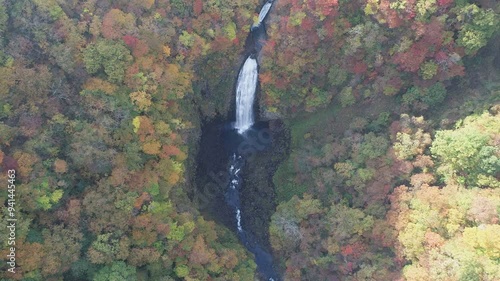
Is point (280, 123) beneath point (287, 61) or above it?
beneath

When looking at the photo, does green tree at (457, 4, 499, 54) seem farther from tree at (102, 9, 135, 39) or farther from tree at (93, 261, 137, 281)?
tree at (93, 261, 137, 281)

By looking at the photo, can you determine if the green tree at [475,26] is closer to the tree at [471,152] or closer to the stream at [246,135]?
the tree at [471,152]

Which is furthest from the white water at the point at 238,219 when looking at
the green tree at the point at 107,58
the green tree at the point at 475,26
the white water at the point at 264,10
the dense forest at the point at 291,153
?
the green tree at the point at 475,26

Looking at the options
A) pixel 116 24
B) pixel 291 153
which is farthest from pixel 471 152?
pixel 116 24

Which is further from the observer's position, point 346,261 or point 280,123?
point 280,123

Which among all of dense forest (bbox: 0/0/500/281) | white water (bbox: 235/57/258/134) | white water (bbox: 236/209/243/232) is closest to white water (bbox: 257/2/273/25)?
dense forest (bbox: 0/0/500/281)

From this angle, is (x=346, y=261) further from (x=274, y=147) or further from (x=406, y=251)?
(x=274, y=147)

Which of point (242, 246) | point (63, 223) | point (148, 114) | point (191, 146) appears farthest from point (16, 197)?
point (242, 246)
